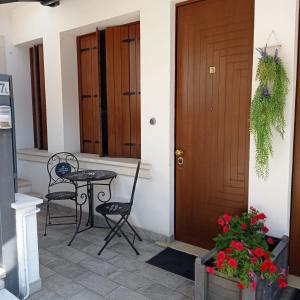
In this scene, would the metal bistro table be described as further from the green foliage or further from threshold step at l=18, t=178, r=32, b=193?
the green foliage

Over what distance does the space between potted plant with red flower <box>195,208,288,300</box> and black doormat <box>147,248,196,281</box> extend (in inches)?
23.4

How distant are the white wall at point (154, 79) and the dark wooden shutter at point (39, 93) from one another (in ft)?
1.03

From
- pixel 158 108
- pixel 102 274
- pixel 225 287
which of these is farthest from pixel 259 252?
pixel 158 108

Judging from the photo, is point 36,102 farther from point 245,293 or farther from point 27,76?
point 245,293

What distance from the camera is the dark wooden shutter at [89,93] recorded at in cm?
436

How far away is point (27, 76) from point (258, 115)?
4271 mm

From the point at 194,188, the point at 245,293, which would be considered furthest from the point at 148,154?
the point at 245,293

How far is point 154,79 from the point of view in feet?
10.9

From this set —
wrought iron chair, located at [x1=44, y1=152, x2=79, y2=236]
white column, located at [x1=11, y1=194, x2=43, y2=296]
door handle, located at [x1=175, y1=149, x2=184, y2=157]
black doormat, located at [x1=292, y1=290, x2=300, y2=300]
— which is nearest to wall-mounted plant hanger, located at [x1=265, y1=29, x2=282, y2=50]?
door handle, located at [x1=175, y1=149, x2=184, y2=157]

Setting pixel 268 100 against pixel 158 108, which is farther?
pixel 158 108

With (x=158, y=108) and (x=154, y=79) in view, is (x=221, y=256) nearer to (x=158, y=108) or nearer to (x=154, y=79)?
(x=158, y=108)

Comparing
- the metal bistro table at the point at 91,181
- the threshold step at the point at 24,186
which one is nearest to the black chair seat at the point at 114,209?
the metal bistro table at the point at 91,181

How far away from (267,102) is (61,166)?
2808 mm

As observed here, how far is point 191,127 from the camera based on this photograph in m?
3.22
